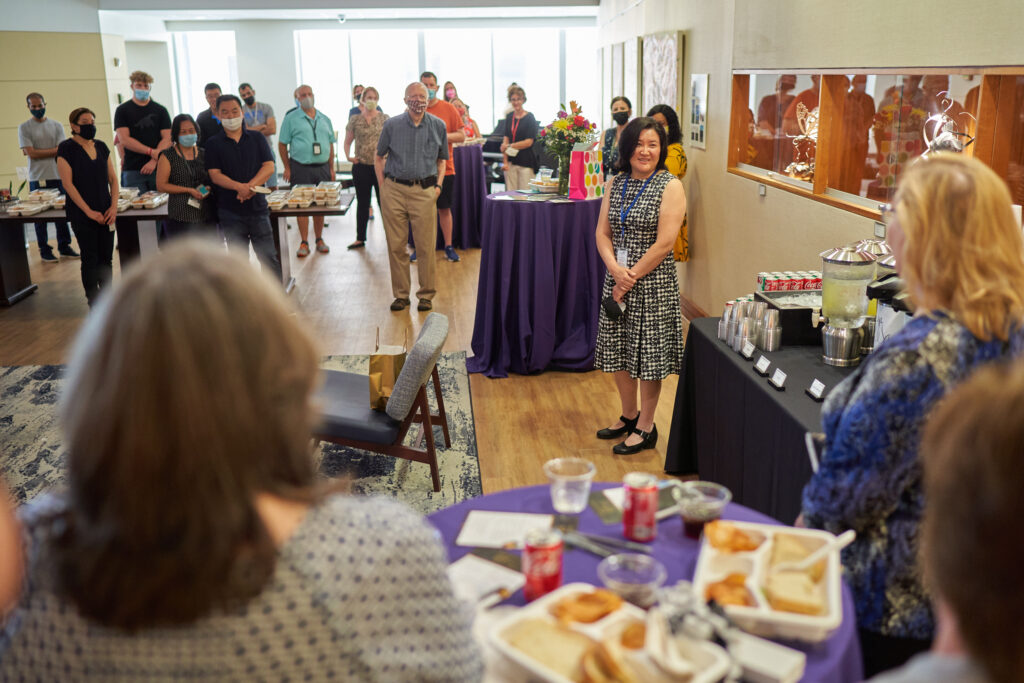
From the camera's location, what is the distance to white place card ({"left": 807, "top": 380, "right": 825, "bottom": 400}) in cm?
257

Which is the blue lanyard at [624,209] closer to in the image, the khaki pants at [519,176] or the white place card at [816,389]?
the white place card at [816,389]

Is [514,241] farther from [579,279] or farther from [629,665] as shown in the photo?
[629,665]

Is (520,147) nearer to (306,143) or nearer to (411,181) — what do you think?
(306,143)

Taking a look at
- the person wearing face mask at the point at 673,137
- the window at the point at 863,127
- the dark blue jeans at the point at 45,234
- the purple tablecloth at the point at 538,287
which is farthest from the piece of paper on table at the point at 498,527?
the dark blue jeans at the point at 45,234

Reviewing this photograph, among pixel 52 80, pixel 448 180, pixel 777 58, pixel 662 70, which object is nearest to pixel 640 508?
pixel 777 58

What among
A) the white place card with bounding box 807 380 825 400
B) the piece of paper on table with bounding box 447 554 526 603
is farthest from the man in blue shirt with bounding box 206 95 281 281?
the piece of paper on table with bounding box 447 554 526 603

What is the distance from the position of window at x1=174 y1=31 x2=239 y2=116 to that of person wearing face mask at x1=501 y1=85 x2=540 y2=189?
8544 millimetres

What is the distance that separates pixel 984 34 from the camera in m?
2.79

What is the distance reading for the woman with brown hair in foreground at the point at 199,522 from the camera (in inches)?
35.0

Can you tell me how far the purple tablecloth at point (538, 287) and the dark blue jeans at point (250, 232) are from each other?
6.24ft

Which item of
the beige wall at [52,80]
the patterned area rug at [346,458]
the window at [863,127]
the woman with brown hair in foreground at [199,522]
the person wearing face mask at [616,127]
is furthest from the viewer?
the beige wall at [52,80]

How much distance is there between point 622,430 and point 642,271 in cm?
88

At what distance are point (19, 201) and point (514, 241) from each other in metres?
4.39

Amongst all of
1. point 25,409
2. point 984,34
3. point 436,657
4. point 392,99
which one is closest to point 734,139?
point 984,34
